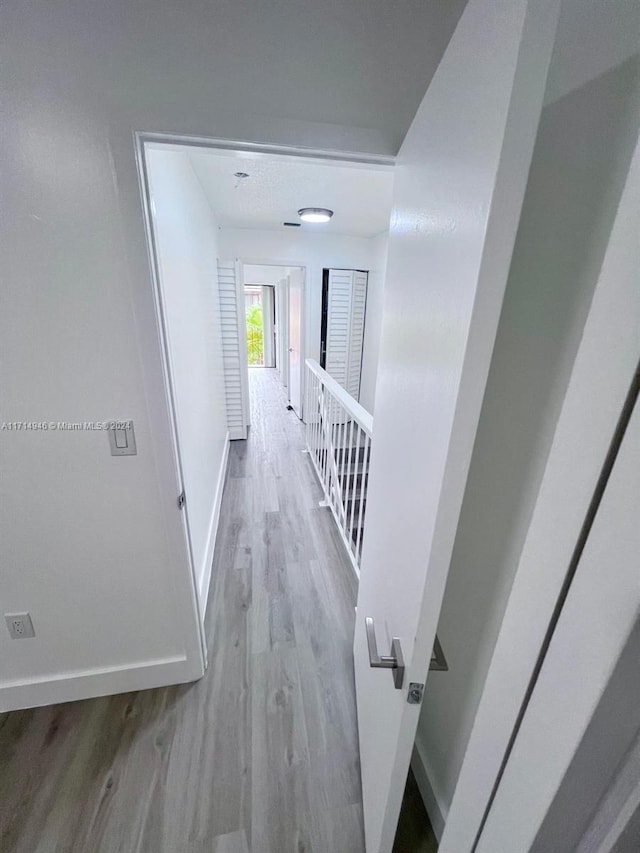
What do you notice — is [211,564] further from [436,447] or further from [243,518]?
[436,447]

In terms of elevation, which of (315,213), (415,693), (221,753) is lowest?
(221,753)

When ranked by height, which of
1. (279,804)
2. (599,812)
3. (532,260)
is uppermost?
(532,260)

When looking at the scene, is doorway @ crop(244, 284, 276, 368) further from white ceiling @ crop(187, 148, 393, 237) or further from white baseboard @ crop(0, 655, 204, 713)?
white baseboard @ crop(0, 655, 204, 713)

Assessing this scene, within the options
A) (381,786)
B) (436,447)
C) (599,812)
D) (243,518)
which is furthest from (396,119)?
(243,518)

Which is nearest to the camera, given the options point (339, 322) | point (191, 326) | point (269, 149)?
point (269, 149)

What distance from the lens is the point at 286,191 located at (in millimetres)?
2383

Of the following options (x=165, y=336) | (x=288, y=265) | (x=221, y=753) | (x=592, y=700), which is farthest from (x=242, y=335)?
(x=592, y=700)

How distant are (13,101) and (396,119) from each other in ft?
3.18

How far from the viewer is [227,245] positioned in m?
3.59

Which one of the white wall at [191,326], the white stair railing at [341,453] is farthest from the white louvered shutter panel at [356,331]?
the white wall at [191,326]

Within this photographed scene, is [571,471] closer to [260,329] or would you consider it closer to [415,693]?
[415,693]

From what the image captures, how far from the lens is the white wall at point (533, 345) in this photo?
493mm

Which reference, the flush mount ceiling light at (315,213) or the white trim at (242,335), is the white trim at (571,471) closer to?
the flush mount ceiling light at (315,213)

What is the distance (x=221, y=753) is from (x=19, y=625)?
91 cm
